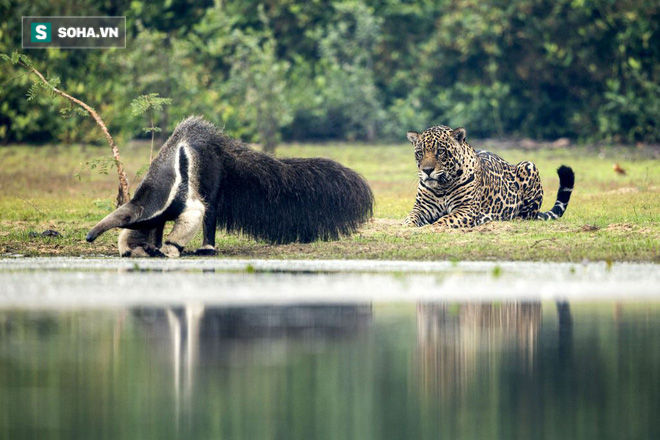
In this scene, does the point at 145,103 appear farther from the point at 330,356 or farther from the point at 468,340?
the point at 330,356

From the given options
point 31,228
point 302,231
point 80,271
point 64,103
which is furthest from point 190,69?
point 80,271

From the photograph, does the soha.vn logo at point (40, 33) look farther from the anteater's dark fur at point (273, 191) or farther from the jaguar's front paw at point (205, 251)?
the jaguar's front paw at point (205, 251)

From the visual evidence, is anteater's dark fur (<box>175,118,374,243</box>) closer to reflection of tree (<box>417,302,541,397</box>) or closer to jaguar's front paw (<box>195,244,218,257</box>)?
jaguar's front paw (<box>195,244,218,257</box>)

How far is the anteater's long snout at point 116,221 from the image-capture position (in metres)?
14.2

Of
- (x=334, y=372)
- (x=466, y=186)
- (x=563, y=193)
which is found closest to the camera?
(x=334, y=372)

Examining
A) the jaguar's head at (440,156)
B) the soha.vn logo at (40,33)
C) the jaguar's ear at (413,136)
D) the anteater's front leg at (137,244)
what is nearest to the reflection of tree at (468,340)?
the anteater's front leg at (137,244)

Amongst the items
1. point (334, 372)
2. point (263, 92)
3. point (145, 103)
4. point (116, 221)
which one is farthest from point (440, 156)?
point (263, 92)

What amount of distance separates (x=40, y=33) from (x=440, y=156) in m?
21.7

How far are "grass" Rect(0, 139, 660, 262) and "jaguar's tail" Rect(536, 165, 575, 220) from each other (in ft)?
0.83

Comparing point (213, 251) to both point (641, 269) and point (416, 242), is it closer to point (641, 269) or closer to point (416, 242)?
point (416, 242)

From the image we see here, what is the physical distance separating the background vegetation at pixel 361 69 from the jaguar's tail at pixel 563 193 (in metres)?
14.8

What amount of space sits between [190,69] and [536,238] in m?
20.1

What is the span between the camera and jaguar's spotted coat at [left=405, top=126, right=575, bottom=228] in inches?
664

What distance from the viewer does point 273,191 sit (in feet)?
51.1
